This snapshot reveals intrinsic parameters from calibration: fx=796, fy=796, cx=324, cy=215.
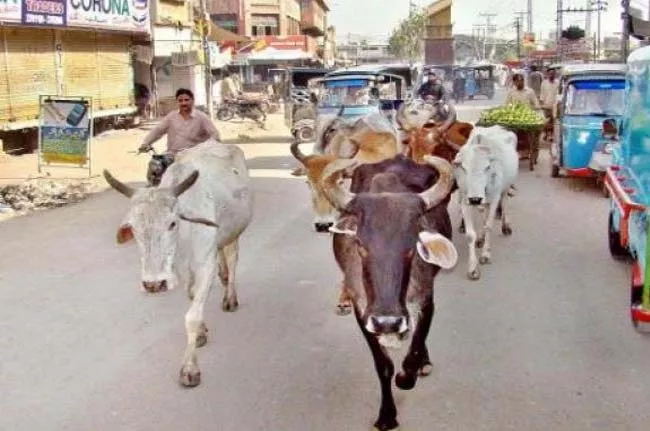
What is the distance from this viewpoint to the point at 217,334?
6422mm

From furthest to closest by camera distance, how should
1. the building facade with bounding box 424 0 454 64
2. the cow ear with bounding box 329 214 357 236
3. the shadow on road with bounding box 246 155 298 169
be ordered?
1. the building facade with bounding box 424 0 454 64
2. the shadow on road with bounding box 246 155 298 169
3. the cow ear with bounding box 329 214 357 236

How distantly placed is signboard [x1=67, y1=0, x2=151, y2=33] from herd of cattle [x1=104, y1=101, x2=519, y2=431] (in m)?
15.1

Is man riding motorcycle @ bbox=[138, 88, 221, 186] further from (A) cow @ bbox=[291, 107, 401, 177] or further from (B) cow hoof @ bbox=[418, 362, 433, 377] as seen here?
(B) cow hoof @ bbox=[418, 362, 433, 377]

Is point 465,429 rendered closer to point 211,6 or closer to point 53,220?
point 53,220

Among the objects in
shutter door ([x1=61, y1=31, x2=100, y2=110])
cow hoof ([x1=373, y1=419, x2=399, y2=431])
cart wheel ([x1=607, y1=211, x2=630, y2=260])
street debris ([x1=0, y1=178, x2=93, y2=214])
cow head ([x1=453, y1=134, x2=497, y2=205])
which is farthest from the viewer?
shutter door ([x1=61, y1=31, x2=100, y2=110])

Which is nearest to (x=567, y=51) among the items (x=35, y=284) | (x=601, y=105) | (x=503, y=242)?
(x=601, y=105)

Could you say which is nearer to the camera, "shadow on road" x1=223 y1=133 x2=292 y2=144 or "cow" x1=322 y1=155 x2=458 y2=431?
"cow" x1=322 y1=155 x2=458 y2=431

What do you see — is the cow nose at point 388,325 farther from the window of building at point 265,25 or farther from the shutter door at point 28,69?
the window of building at point 265,25

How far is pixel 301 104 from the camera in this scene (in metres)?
20.2

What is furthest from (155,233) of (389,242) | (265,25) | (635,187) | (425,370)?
(265,25)

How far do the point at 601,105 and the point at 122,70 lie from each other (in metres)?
16.3

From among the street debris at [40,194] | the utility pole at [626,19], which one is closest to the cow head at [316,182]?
the utility pole at [626,19]

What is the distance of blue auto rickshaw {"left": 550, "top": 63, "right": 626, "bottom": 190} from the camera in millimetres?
12883

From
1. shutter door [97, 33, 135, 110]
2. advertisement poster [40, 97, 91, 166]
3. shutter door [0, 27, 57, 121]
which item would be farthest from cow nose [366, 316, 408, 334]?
shutter door [97, 33, 135, 110]
